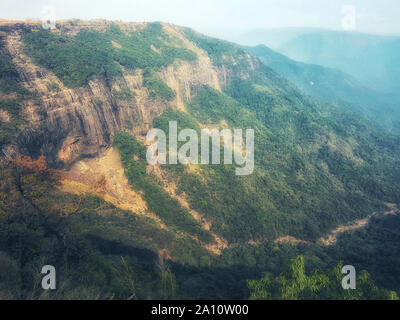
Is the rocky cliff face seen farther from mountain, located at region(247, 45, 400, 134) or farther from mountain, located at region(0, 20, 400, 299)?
mountain, located at region(247, 45, 400, 134)

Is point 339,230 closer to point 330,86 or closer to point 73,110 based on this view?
point 73,110

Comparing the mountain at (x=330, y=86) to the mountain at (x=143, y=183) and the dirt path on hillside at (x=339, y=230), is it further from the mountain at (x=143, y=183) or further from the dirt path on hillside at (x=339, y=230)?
the dirt path on hillside at (x=339, y=230)

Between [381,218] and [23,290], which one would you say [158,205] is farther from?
[381,218]

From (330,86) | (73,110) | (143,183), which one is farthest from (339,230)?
(330,86)

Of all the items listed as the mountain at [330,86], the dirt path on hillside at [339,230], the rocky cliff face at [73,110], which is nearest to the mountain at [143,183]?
the rocky cliff face at [73,110]

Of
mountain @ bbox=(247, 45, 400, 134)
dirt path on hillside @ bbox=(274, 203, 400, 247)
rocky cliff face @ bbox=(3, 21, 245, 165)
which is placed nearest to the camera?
rocky cliff face @ bbox=(3, 21, 245, 165)

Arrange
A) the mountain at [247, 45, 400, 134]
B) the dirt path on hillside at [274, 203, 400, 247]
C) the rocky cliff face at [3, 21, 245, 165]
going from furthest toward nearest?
1. the mountain at [247, 45, 400, 134]
2. the dirt path on hillside at [274, 203, 400, 247]
3. the rocky cliff face at [3, 21, 245, 165]

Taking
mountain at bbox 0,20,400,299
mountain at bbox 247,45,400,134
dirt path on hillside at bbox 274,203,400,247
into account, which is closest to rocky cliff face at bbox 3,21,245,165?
mountain at bbox 0,20,400,299
